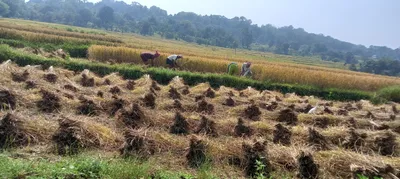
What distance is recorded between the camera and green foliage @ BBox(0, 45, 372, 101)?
13.3 meters

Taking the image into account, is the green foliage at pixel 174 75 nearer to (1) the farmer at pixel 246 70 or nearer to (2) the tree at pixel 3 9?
(1) the farmer at pixel 246 70

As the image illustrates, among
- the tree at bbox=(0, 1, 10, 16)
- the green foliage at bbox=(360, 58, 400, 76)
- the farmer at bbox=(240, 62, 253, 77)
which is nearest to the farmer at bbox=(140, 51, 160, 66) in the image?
the farmer at bbox=(240, 62, 253, 77)

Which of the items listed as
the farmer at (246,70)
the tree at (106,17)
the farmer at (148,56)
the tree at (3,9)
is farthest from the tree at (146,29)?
the farmer at (246,70)

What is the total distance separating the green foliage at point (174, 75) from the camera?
523 inches

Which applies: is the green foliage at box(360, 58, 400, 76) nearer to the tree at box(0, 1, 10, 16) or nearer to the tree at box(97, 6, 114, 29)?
the tree at box(97, 6, 114, 29)

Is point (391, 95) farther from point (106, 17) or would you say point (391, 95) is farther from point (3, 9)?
point (106, 17)

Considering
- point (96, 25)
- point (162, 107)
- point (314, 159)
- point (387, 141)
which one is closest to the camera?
point (314, 159)

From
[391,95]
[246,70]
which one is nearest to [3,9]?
[246,70]

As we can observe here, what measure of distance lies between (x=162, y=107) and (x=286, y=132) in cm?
300

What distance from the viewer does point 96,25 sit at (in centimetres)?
8162

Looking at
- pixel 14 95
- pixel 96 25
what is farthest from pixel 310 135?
pixel 96 25

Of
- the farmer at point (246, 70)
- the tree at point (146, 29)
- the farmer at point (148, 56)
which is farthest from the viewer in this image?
the tree at point (146, 29)

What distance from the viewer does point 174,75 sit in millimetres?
14047

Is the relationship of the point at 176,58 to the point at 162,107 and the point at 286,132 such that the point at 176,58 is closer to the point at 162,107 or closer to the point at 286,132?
the point at 162,107
